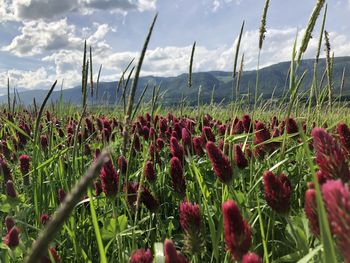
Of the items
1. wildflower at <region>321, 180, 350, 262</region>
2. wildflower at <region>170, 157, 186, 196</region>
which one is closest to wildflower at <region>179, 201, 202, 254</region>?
wildflower at <region>170, 157, 186, 196</region>

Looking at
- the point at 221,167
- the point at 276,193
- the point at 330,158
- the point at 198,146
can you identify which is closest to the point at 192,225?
the point at 276,193

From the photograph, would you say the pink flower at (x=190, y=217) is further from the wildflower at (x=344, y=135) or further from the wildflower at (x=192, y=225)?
→ the wildflower at (x=344, y=135)

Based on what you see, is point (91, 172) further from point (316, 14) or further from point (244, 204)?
point (316, 14)

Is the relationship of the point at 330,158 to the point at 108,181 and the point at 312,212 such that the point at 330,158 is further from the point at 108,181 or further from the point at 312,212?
the point at 108,181

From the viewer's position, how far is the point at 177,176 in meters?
2.38

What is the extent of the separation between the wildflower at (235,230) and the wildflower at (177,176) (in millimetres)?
1172

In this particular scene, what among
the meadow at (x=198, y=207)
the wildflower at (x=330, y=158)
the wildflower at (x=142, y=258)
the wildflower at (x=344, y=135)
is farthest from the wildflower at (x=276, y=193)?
the wildflower at (x=344, y=135)

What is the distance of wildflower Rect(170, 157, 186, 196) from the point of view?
2.36m

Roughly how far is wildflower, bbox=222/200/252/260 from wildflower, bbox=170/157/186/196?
3.85ft

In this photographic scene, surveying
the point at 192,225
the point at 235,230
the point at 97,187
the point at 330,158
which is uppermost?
the point at 330,158

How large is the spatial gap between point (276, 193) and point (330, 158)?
350 mm

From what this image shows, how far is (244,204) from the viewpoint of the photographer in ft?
6.86

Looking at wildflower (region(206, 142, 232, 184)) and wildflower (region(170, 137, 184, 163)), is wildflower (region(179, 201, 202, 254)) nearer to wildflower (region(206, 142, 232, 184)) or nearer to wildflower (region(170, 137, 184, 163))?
wildflower (region(206, 142, 232, 184))

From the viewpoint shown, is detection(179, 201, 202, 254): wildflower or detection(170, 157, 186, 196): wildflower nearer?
detection(179, 201, 202, 254): wildflower
